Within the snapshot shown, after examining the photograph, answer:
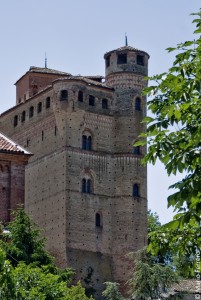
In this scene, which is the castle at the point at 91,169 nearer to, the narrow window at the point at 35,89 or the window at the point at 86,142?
the window at the point at 86,142

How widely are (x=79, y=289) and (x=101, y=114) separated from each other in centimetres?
1699

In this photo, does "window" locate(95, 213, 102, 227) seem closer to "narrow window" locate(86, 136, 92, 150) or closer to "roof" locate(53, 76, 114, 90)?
"narrow window" locate(86, 136, 92, 150)

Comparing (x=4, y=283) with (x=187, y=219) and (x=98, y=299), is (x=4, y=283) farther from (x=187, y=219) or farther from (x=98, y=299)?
(x=98, y=299)

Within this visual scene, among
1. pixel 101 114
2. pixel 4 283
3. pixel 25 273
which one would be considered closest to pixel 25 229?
pixel 25 273

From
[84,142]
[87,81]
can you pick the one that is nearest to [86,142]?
[84,142]

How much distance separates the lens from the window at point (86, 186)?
61.1 m

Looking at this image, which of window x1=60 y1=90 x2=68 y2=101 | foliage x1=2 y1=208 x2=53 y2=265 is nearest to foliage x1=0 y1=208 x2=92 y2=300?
foliage x1=2 y1=208 x2=53 y2=265

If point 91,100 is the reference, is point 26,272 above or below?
below

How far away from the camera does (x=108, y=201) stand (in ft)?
202

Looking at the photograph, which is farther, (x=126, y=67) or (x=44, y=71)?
(x=44, y=71)

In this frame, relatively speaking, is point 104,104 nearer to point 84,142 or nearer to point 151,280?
point 84,142

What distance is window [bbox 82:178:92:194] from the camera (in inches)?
2404

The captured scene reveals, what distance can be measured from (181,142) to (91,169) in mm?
50482

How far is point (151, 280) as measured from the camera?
46.2 m
